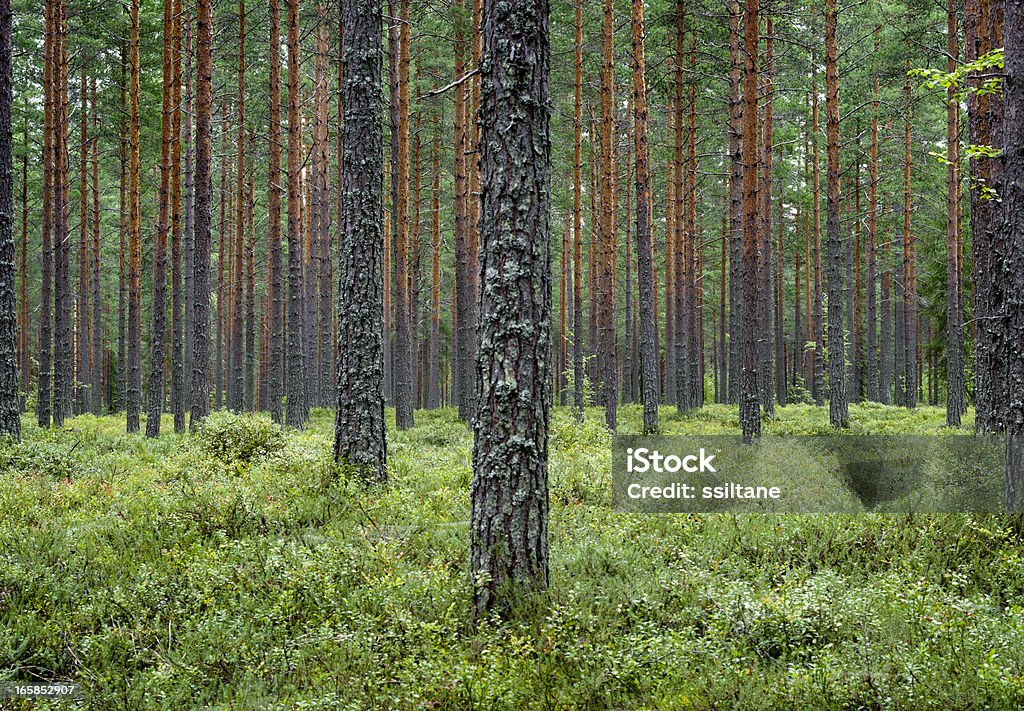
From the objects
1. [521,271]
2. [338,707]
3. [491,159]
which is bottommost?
[338,707]

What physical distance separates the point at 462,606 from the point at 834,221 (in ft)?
49.2

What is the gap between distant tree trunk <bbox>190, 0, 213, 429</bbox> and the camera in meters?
14.4

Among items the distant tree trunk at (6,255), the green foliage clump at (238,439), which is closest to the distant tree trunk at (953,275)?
the green foliage clump at (238,439)

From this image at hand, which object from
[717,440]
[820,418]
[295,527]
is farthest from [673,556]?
[820,418]

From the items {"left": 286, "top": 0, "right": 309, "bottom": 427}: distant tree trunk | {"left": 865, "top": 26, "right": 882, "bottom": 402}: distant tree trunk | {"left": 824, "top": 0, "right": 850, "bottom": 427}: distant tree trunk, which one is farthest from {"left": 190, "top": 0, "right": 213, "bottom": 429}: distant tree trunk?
{"left": 865, "top": 26, "right": 882, "bottom": 402}: distant tree trunk

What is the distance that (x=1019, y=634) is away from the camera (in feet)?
13.9

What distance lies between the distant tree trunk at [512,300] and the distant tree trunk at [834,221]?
13.6m

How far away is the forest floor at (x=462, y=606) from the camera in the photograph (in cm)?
393

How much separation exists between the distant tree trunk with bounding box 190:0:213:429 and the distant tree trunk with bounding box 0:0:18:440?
3724 millimetres

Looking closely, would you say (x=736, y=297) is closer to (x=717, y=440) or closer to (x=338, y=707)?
(x=717, y=440)

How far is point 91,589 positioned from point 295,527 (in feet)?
6.01

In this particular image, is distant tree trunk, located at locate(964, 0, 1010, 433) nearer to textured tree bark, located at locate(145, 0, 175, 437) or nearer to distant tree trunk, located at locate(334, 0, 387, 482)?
distant tree trunk, located at locate(334, 0, 387, 482)

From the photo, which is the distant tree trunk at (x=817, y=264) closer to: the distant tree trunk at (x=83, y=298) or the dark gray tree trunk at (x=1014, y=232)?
the dark gray tree trunk at (x=1014, y=232)

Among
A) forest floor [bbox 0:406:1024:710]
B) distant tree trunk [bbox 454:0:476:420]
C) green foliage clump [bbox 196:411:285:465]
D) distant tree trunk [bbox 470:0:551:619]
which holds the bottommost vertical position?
forest floor [bbox 0:406:1024:710]
